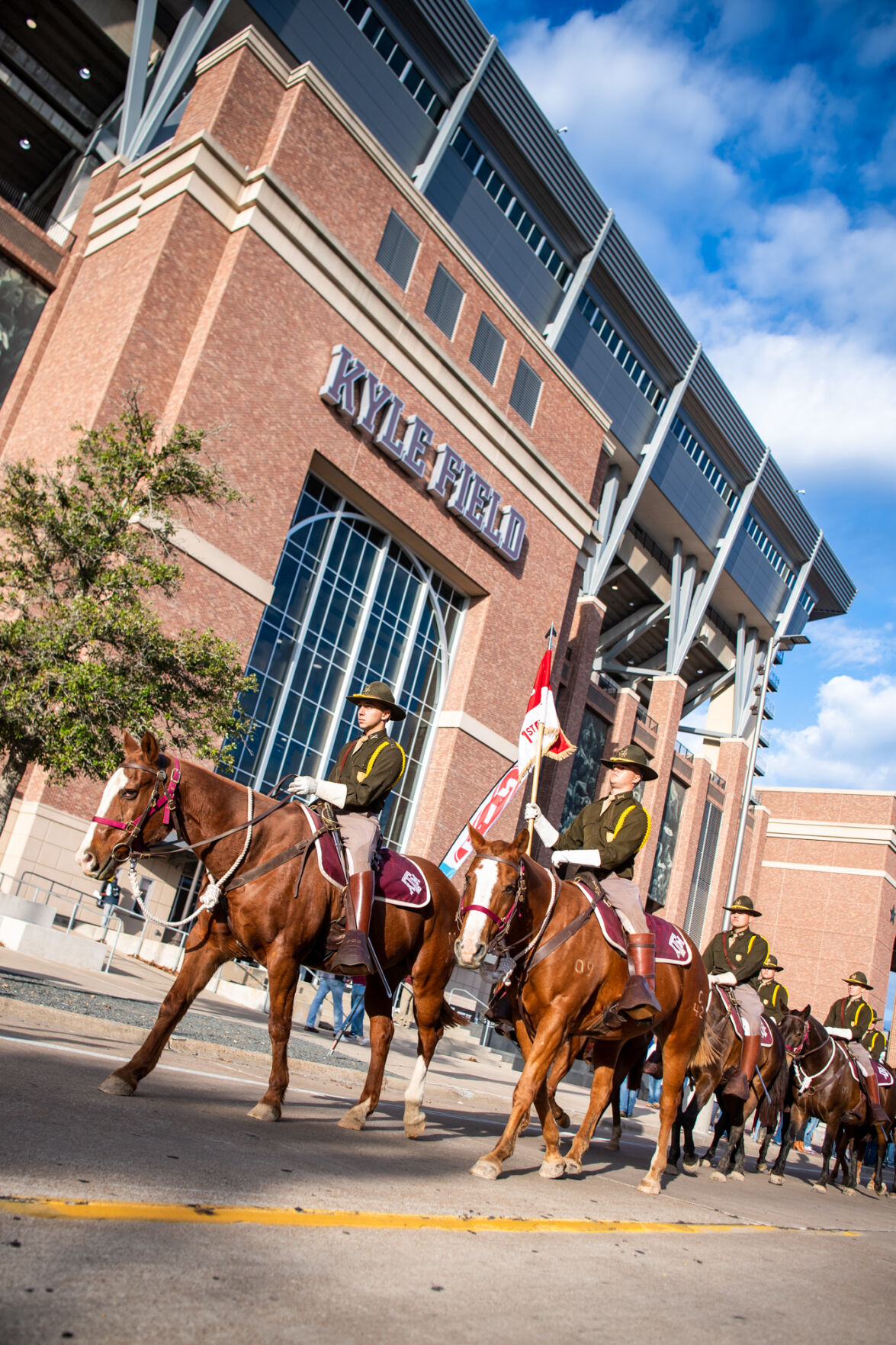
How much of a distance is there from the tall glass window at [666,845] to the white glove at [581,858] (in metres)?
40.8

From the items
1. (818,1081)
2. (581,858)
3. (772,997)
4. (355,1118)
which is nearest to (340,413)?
(772,997)

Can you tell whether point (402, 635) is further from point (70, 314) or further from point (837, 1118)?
point (837, 1118)

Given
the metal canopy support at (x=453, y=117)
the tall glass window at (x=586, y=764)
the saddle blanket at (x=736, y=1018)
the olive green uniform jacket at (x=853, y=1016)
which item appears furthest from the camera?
the tall glass window at (x=586, y=764)

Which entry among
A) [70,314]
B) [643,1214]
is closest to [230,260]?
[70,314]

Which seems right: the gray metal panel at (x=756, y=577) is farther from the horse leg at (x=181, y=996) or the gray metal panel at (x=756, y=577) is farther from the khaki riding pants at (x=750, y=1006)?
the horse leg at (x=181, y=996)

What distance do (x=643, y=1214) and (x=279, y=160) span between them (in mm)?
25679

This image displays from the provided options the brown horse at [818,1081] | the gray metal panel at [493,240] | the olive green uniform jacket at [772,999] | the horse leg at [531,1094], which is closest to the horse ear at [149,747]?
the horse leg at [531,1094]

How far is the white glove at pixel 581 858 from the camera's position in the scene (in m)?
8.02

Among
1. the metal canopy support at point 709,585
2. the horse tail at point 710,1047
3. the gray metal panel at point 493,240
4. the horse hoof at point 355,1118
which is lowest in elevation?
the horse hoof at point 355,1118

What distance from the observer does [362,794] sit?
7297 mm

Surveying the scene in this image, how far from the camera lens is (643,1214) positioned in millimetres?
6402

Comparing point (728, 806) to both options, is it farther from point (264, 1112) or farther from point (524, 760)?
point (264, 1112)

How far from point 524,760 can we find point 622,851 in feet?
41.0

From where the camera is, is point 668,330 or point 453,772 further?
point 668,330
